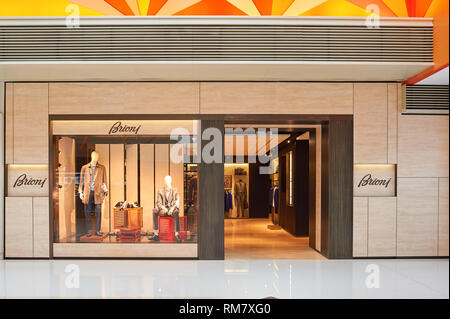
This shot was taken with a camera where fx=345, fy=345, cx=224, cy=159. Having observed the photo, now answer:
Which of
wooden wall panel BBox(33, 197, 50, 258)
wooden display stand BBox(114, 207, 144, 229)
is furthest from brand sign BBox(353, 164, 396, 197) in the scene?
wooden wall panel BBox(33, 197, 50, 258)

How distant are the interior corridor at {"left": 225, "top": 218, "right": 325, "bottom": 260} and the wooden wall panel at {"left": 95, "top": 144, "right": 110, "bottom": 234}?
2221mm

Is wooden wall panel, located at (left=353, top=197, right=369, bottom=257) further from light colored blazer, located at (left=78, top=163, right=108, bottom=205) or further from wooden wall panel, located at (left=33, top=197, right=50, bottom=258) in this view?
wooden wall panel, located at (left=33, top=197, right=50, bottom=258)

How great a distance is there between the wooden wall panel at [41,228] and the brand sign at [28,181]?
6.3 inches

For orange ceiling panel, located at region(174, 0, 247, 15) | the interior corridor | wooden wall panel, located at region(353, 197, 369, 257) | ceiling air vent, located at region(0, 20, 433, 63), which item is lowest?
the interior corridor

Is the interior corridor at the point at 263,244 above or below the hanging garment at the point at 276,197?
below

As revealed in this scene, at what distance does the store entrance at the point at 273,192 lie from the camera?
262 inches

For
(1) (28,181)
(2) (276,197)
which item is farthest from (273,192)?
(1) (28,181)

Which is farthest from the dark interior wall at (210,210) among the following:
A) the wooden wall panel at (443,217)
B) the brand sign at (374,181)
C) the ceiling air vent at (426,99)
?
the wooden wall panel at (443,217)

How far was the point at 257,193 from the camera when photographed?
40.0 ft

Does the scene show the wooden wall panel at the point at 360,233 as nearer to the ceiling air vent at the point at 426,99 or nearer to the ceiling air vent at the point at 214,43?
the ceiling air vent at the point at 426,99

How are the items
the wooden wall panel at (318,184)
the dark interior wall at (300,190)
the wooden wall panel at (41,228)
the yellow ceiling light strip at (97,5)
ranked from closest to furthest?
the yellow ceiling light strip at (97,5)
the wooden wall panel at (41,228)
the wooden wall panel at (318,184)
the dark interior wall at (300,190)

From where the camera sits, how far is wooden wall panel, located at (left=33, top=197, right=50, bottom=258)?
5.94m

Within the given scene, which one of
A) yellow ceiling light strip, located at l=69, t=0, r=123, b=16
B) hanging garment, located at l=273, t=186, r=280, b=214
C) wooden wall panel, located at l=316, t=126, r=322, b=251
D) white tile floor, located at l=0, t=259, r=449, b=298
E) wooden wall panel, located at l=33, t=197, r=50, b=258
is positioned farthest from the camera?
hanging garment, located at l=273, t=186, r=280, b=214

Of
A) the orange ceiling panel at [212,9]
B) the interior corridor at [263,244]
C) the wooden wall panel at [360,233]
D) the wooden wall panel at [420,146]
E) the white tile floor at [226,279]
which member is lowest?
the interior corridor at [263,244]
